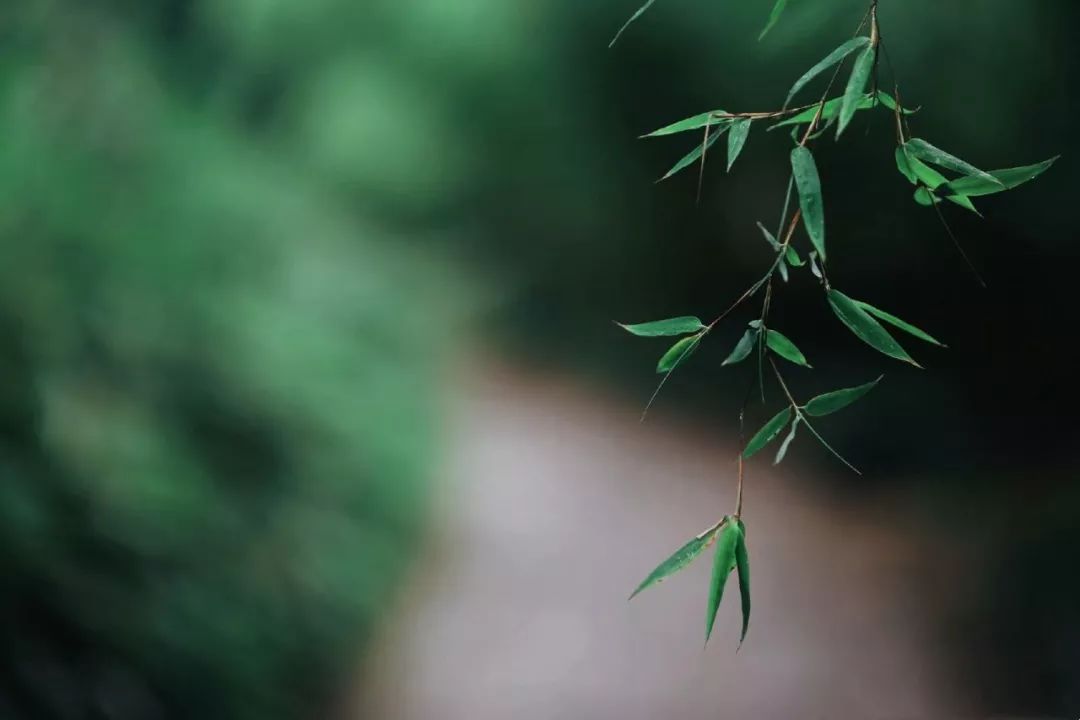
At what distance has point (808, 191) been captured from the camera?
0.71 meters

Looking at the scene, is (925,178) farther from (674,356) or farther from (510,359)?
(510,359)

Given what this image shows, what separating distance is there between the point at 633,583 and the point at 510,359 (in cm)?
29

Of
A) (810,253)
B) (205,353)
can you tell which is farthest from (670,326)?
(205,353)

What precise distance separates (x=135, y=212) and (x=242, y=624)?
51 cm

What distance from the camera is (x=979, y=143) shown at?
105cm

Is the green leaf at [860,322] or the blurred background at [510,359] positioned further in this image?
the blurred background at [510,359]

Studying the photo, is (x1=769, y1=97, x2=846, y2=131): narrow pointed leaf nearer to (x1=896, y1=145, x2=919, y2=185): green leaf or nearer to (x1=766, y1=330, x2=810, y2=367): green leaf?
(x1=896, y1=145, x2=919, y2=185): green leaf

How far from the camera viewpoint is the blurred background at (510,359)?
1084mm

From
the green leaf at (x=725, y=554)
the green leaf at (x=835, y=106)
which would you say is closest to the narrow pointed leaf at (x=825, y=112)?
the green leaf at (x=835, y=106)

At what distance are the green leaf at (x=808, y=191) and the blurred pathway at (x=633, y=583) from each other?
0.47 metres

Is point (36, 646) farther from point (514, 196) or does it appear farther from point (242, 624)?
point (514, 196)

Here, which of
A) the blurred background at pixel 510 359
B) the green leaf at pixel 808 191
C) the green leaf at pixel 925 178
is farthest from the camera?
the blurred background at pixel 510 359

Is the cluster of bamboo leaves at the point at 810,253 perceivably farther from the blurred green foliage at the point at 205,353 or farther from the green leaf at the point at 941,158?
the blurred green foliage at the point at 205,353

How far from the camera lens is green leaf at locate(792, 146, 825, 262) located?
706mm
